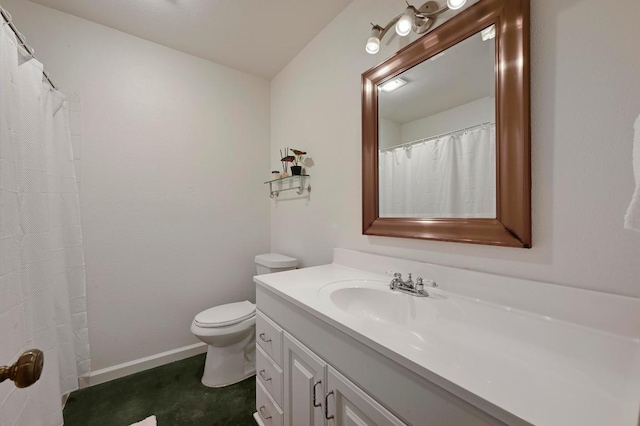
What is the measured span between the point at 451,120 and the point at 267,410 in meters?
1.62

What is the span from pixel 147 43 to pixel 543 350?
9.17ft

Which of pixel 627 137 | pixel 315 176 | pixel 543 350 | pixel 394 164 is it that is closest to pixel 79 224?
pixel 315 176

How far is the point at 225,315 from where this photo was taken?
1.73 m

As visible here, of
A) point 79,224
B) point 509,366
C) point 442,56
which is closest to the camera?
point 509,366

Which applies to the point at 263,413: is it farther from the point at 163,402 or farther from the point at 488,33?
the point at 488,33

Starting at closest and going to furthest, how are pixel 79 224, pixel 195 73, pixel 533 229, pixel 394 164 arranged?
pixel 533 229
pixel 394 164
pixel 79 224
pixel 195 73

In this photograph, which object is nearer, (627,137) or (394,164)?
(627,137)

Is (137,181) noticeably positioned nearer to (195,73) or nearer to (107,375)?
(195,73)

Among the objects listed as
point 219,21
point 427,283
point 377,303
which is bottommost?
point 377,303

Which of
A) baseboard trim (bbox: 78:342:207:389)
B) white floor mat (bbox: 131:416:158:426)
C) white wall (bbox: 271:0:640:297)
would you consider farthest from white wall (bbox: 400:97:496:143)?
baseboard trim (bbox: 78:342:207:389)

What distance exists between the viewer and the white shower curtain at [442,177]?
944 mm

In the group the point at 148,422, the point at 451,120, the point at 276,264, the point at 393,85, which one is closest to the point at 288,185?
the point at 276,264

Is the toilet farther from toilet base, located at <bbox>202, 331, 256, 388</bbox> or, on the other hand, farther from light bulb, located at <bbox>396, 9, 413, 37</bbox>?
light bulb, located at <bbox>396, 9, 413, 37</bbox>

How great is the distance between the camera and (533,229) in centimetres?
82
